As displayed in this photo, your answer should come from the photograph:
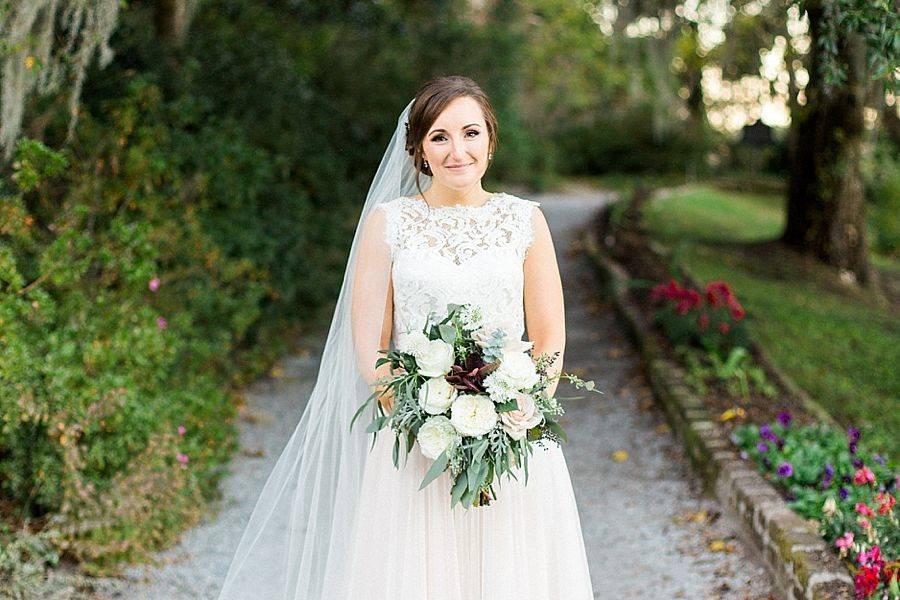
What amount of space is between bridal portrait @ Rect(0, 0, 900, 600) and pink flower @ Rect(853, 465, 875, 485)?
1 centimetres

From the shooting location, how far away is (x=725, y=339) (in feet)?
20.3

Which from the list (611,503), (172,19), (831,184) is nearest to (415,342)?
(611,503)

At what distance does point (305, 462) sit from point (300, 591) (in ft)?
1.35

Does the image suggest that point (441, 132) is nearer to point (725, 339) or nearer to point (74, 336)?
point (74, 336)

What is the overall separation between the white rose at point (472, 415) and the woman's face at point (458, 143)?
67 cm

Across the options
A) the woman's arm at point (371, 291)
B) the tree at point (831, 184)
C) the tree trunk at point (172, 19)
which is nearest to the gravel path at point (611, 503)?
the woman's arm at point (371, 291)

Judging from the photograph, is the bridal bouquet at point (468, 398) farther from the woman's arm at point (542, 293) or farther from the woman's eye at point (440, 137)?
the woman's eye at point (440, 137)

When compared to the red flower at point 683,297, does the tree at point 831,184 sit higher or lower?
higher

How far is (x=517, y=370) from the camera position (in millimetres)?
2271

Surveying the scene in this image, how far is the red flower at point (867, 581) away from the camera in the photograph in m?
2.96

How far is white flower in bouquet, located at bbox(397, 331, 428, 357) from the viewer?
90.7 inches

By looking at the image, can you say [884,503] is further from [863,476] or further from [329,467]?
[329,467]

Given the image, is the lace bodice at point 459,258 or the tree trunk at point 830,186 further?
the tree trunk at point 830,186

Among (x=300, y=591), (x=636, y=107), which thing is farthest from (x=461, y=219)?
(x=636, y=107)
